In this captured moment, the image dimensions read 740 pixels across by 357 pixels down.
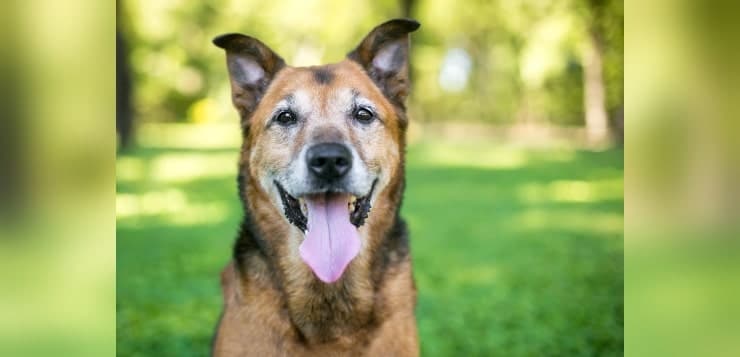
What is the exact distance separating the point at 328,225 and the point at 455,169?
13344 mm

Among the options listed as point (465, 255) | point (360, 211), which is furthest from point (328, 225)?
point (465, 255)

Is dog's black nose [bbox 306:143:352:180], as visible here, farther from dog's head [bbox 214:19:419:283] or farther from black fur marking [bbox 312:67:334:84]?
black fur marking [bbox 312:67:334:84]

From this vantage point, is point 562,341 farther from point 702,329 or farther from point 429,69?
point 429,69

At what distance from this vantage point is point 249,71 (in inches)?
151

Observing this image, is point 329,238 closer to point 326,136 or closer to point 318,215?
point 318,215

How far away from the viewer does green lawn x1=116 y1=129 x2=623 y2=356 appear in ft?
18.2

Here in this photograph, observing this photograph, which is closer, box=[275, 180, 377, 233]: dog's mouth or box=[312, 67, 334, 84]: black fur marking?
box=[275, 180, 377, 233]: dog's mouth

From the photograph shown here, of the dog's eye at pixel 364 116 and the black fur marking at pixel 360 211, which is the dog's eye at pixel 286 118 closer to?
the dog's eye at pixel 364 116

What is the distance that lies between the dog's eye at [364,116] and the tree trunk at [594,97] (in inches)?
283

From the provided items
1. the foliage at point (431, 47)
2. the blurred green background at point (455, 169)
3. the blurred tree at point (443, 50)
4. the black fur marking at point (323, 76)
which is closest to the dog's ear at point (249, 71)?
the black fur marking at point (323, 76)

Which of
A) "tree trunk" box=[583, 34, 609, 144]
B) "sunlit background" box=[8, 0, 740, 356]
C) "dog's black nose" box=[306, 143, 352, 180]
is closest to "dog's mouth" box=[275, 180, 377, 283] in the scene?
"dog's black nose" box=[306, 143, 352, 180]

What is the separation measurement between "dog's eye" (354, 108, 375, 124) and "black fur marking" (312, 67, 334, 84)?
218 mm

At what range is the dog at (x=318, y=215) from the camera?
338 centimetres

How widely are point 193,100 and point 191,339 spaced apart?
15.9 m
